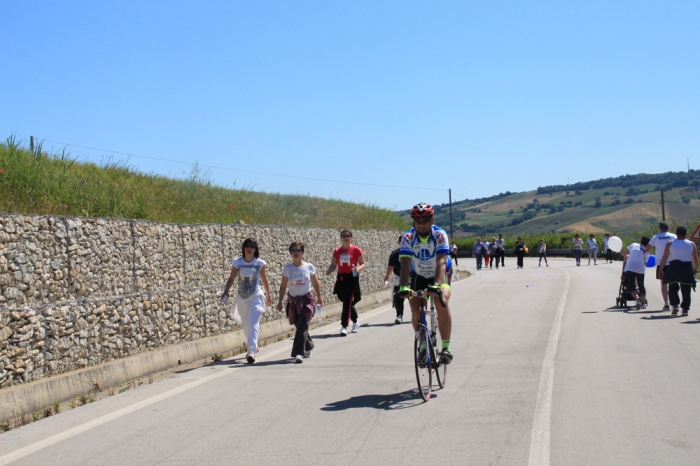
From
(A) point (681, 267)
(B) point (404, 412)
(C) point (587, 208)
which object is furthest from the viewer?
(C) point (587, 208)

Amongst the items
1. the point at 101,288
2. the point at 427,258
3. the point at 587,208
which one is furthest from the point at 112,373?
the point at 587,208

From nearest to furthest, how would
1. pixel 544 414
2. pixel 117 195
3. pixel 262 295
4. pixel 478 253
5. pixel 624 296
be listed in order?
pixel 544 414 → pixel 262 295 → pixel 117 195 → pixel 624 296 → pixel 478 253

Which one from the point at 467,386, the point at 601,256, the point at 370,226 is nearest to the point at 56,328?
the point at 467,386

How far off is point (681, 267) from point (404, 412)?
10240 mm

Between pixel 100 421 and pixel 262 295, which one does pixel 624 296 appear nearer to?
pixel 262 295

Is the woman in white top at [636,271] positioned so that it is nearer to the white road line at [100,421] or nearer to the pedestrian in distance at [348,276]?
the pedestrian in distance at [348,276]

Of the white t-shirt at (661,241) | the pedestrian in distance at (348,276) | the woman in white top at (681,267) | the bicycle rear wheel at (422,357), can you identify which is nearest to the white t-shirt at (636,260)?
the white t-shirt at (661,241)

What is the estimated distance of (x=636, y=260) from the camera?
55.0 ft

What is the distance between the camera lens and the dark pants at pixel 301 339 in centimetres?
1061

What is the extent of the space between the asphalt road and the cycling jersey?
56.3 inches

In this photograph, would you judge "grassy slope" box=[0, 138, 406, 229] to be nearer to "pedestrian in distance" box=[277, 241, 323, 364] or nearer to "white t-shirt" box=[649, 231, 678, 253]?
"pedestrian in distance" box=[277, 241, 323, 364]

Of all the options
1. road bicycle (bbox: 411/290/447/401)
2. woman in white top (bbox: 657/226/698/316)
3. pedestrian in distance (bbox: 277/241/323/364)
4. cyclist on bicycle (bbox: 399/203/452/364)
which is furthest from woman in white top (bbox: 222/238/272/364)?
woman in white top (bbox: 657/226/698/316)

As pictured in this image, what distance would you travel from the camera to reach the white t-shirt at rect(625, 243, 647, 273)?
54.7 ft

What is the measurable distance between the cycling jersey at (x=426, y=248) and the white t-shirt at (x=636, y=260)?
34.1ft
